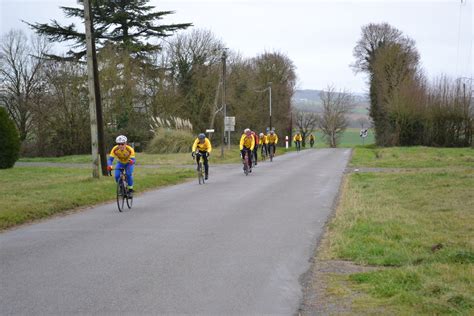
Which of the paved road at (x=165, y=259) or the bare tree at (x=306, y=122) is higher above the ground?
the paved road at (x=165, y=259)

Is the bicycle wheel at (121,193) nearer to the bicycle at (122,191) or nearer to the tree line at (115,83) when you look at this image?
the bicycle at (122,191)

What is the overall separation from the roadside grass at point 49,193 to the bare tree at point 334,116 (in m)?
78.8

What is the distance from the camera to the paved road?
595 centimetres


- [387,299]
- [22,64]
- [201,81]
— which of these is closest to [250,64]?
[201,81]

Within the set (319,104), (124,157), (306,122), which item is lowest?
(306,122)

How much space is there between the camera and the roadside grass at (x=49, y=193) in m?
12.9

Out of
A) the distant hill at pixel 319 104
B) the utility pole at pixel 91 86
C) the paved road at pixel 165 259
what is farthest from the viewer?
the distant hill at pixel 319 104

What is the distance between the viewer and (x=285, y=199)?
621 inches

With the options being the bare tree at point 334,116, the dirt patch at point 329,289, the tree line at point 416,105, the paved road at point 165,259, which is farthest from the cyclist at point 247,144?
the bare tree at point 334,116

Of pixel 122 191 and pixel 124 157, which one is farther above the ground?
pixel 124 157

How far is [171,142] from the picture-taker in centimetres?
4056

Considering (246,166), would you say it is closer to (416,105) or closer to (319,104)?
(416,105)

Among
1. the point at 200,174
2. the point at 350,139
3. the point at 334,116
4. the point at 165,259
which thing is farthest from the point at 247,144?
the point at 350,139

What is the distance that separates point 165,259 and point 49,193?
9388 millimetres
